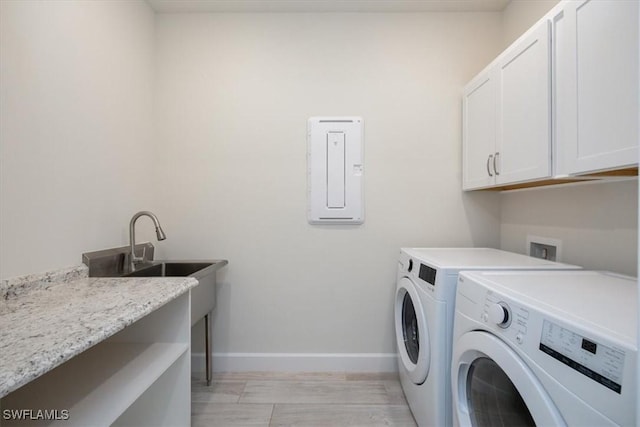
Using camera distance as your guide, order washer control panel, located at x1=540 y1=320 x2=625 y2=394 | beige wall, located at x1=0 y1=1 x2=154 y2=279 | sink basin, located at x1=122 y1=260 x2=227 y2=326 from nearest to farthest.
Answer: washer control panel, located at x1=540 y1=320 x2=625 y2=394, beige wall, located at x1=0 y1=1 x2=154 y2=279, sink basin, located at x1=122 y1=260 x2=227 y2=326

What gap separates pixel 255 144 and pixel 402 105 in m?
1.09

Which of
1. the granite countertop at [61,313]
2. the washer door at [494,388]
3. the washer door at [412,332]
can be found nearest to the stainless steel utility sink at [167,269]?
the granite countertop at [61,313]

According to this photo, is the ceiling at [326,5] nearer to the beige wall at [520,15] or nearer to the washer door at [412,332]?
the beige wall at [520,15]

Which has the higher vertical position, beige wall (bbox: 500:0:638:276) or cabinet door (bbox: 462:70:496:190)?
cabinet door (bbox: 462:70:496:190)

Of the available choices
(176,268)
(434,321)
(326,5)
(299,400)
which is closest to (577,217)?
(434,321)

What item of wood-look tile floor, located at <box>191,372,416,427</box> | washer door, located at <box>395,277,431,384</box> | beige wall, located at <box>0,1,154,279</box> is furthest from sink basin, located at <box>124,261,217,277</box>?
washer door, located at <box>395,277,431,384</box>

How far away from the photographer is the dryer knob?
0.83 metres

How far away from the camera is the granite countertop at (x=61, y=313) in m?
0.62

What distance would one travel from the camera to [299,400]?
1723mm

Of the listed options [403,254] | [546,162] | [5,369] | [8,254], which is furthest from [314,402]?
[546,162]

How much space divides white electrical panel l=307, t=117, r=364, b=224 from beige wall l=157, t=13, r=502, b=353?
0.24 ft

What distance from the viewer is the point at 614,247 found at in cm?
125

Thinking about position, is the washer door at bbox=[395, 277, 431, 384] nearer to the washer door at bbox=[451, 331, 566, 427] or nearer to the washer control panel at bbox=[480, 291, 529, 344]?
the washer door at bbox=[451, 331, 566, 427]

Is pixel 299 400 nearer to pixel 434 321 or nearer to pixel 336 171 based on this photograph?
pixel 434 321
